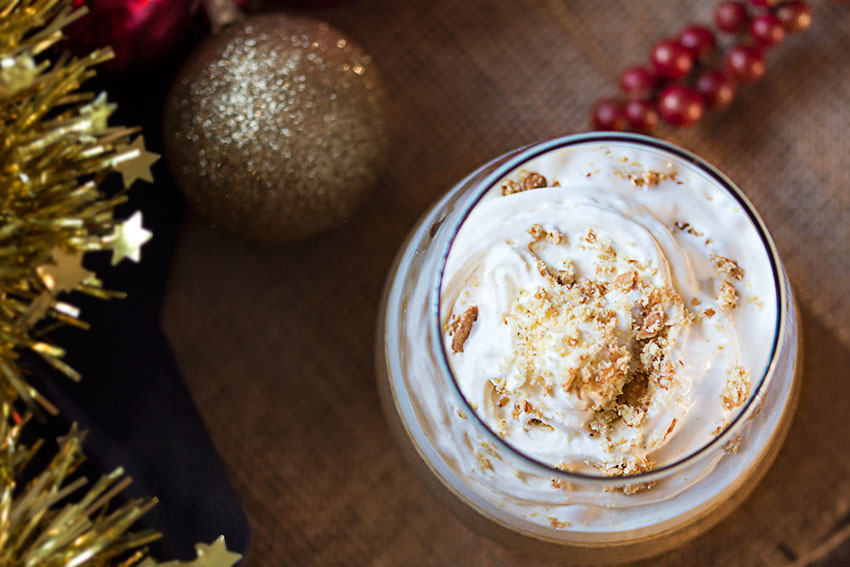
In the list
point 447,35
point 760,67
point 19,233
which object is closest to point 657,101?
point 760,67

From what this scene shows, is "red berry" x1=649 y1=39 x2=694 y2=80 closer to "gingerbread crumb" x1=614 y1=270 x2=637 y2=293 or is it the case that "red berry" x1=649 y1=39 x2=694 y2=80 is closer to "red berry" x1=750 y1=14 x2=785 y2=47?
"red berry" x1=750 y1=14 x2=785 y2=47

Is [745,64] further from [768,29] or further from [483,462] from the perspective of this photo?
[483,462]

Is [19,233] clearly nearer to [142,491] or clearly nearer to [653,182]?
[142,491]

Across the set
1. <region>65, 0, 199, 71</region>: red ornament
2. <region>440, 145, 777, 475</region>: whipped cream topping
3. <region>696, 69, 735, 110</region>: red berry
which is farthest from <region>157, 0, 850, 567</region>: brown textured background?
<region>440, 145, 777, 475</region>: whipped cream topping

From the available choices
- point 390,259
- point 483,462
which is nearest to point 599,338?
point 483,462

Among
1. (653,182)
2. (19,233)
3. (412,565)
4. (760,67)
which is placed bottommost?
(412,565)

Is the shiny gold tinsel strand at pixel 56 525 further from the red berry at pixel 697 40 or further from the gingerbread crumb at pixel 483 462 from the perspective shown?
the red berry at pixel 697 40
